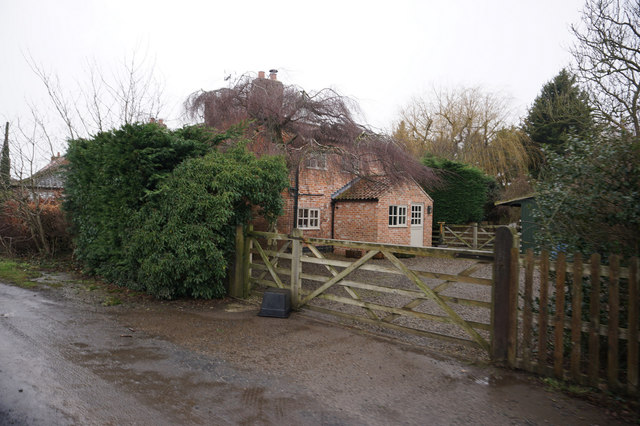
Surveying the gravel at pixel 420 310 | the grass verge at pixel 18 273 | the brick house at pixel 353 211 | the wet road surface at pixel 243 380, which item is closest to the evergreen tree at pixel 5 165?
the grass verge at pixel 18 273

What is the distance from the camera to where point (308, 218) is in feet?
57.7

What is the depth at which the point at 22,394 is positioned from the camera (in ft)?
12.6

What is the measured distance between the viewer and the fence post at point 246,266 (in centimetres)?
827

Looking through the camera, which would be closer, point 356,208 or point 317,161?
point 317,161

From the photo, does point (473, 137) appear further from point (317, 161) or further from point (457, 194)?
point (317, 161)

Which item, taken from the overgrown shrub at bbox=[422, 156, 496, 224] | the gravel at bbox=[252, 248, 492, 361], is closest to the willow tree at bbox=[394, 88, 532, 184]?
the overgrown shrub at bbox=[422, 156, 496, 224]

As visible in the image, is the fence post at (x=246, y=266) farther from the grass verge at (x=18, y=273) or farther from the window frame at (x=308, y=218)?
the window frame at (x=308, y=218)

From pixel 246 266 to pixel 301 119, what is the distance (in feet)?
21.1

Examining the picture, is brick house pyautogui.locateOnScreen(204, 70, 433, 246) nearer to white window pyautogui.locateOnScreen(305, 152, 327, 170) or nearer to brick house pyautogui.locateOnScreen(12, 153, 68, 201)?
white window pyautogui.locateOnScreen(305, 152, 327, 170)

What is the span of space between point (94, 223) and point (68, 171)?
2.54 metres

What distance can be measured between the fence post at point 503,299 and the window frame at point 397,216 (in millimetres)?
12789

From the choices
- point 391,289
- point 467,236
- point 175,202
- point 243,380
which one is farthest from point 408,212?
point 243,380

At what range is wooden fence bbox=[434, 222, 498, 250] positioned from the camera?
72.3 ft

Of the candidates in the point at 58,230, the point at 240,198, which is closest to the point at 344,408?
the point at 240,198
